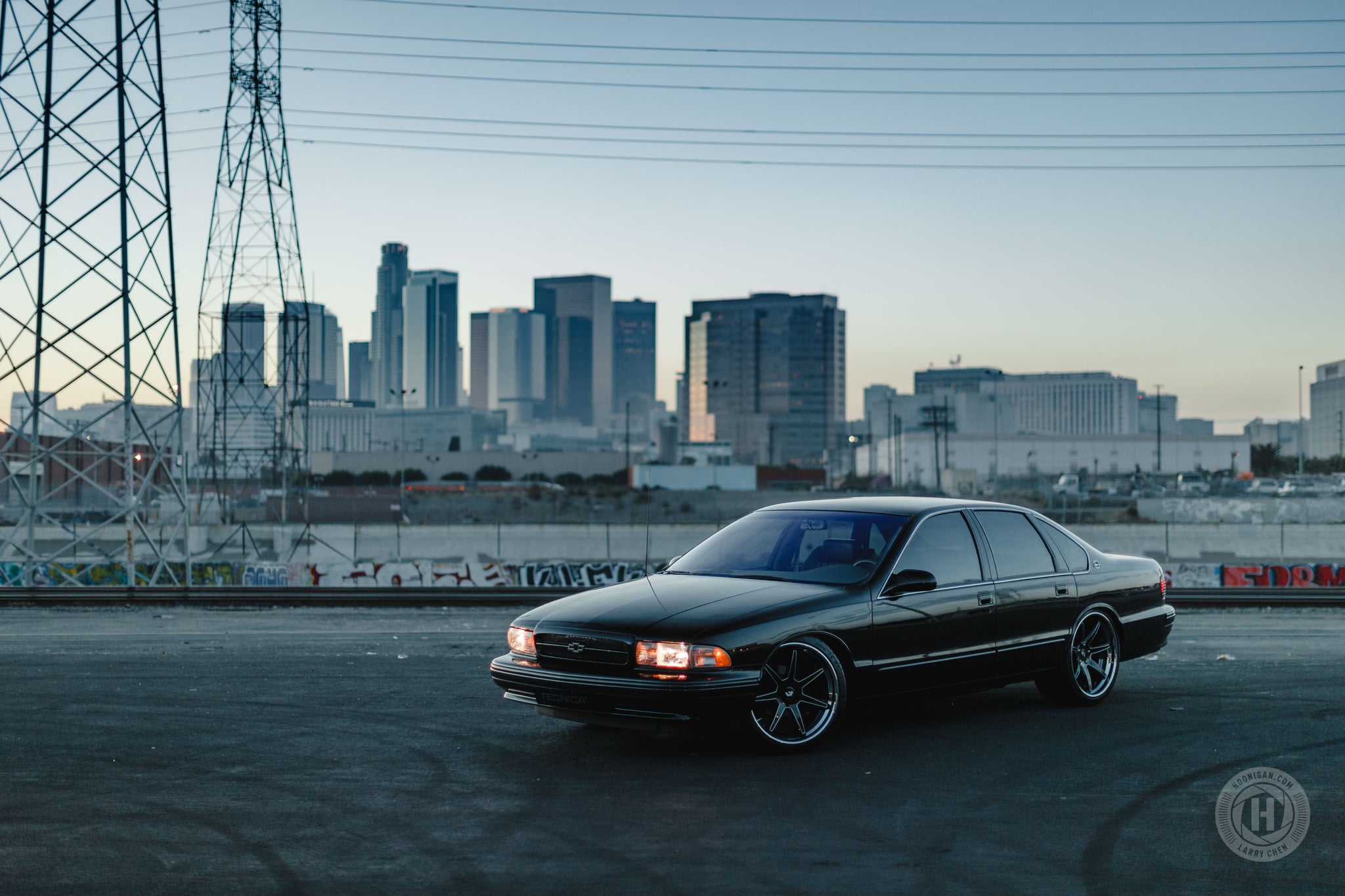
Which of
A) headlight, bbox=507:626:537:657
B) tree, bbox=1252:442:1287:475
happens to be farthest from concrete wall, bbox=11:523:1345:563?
tree, bbox=1252:442:1287:475

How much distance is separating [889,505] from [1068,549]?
4.91 ft

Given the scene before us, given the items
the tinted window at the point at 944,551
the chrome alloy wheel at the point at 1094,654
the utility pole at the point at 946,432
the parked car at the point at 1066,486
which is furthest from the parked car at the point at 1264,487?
the tinted window at the point at 944,551

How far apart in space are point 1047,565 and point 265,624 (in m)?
10.0

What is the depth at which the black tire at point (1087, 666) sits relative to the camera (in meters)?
8.22

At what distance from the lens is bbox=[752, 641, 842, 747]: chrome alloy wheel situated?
6629mm

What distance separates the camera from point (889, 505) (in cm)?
795

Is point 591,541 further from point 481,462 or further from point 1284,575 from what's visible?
point 481,462

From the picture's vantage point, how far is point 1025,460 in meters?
147

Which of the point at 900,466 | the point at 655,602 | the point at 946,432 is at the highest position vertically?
the point at 946,432

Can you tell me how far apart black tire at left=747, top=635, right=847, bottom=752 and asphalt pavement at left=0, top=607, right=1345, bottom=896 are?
14 centimetres

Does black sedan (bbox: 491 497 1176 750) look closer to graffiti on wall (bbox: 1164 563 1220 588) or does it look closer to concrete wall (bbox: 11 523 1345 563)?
graffiti on wall (bbox: 1164 563 1220 588)

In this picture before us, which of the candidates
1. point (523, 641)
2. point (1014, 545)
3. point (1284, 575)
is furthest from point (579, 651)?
point (1284, 575)

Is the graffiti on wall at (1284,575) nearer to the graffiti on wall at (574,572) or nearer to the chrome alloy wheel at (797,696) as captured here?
the graffiti on wall at (574,572)

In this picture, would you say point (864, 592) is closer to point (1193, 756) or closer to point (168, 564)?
point (1193, 756)
